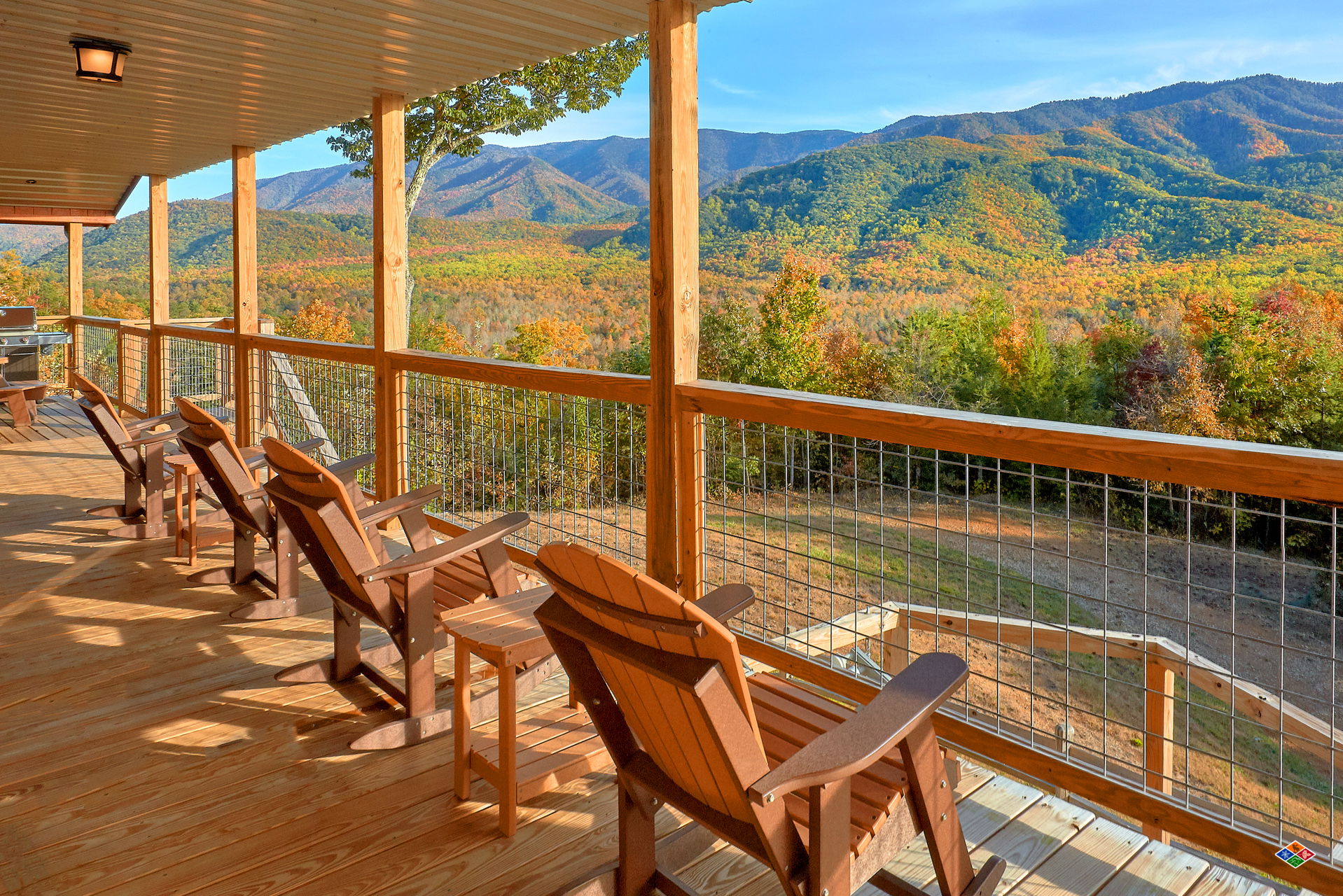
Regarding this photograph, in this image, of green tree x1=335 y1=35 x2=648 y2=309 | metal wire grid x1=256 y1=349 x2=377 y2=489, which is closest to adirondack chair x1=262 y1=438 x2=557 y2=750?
metal wire grid x1=256 y1=349 x2=377 y2=489

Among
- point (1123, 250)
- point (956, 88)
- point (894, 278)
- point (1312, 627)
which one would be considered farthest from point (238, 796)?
point (956, 88)

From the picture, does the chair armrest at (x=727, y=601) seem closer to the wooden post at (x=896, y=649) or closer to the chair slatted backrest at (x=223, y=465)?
the chair slatted backrest at (x=223, y=465)

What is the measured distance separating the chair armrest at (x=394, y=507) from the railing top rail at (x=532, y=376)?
29.1 inches

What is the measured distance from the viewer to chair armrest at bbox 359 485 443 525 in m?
2.96

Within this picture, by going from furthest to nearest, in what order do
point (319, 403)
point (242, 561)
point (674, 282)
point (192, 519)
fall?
point (319, 403) < point (192, 519) < point (242, 561) < point (674, 282)

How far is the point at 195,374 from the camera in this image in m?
8.31

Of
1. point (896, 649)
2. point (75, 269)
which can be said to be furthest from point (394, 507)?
point (75, 269)

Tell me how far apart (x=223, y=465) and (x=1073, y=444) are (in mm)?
3063

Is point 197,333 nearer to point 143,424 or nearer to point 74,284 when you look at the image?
point 143,424

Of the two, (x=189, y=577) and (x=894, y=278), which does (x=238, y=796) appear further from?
(x=894, y=278)

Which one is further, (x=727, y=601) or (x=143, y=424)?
(x=143, y=424)

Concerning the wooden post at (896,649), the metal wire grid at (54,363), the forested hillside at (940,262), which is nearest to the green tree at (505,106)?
the forested hillside at (940,262)

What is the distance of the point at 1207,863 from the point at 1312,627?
55.2 ft

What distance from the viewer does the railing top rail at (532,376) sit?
3.40 m
